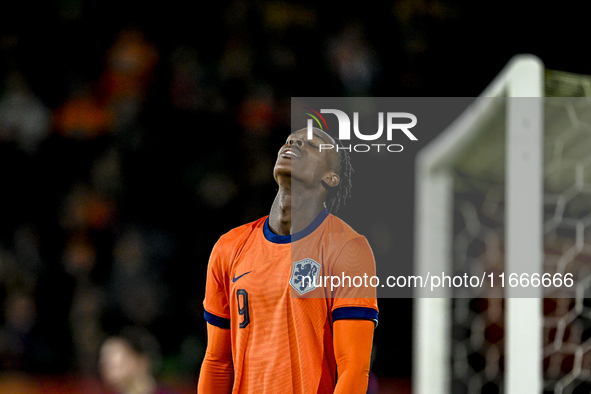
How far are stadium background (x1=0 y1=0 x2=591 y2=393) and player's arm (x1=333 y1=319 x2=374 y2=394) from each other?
1610 mm

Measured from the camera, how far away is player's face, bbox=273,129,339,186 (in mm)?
460

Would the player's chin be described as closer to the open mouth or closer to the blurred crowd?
the open mouth

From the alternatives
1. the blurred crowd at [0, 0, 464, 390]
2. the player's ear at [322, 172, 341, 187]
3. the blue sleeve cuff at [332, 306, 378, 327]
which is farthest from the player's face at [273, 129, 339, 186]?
the blurred crowd at [0, 0, 464, 390]

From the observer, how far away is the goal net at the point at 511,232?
1095 millimetres

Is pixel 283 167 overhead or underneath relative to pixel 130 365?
overhead

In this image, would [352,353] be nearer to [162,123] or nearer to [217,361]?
[217,361]

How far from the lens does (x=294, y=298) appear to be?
0.44m

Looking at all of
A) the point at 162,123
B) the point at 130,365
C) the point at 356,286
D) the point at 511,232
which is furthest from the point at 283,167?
the point at 162,123

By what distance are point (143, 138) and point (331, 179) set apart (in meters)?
2.82

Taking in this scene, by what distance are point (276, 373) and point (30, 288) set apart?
2.96 m

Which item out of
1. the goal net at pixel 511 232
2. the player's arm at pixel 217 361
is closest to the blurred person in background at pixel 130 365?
the goal net at pixel 511 232

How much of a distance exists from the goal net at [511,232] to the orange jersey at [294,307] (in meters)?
0.42

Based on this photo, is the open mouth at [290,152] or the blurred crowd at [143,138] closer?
the open mouth at [290,152]

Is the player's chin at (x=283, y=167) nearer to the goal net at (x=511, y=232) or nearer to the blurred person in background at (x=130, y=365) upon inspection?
the goal net at (x=511, y=232)
